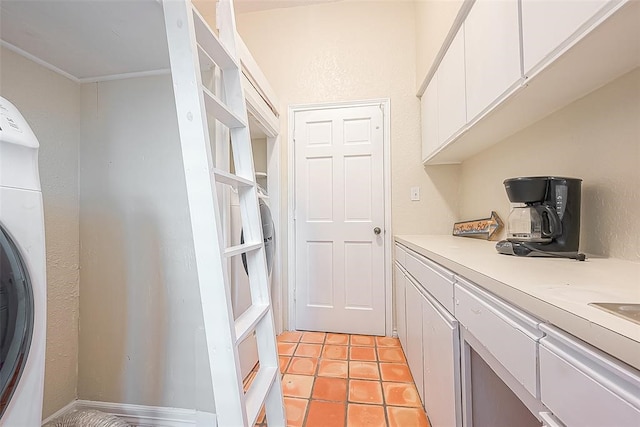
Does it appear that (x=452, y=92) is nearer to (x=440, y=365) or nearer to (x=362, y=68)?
(x=362, y=68)

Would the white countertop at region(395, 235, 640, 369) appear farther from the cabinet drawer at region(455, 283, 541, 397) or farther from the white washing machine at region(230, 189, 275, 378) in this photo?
the white washing machine at region(230, 189, 275, 378)

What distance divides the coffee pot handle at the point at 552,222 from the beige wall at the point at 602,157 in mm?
173

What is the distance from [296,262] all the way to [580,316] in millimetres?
2259

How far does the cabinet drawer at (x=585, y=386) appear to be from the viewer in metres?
0.34

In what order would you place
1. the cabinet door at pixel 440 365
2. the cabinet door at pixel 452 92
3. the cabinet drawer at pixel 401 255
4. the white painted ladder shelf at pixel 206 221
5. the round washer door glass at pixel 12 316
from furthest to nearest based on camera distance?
the cabinet drawer at pixel 401 255
the cabinet door at pixel 452 92
the cabinet door at pixel 440 365
the white painted ladder shelf at pixel 206 221
the round washer door glass at pixel 12 316

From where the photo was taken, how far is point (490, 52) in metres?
1.16

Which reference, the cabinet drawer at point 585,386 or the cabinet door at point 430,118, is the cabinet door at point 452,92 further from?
the cabinet drawer at point 585,386

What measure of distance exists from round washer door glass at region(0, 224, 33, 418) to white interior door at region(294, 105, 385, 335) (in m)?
1.95

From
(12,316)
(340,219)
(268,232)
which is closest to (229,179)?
(12,316)

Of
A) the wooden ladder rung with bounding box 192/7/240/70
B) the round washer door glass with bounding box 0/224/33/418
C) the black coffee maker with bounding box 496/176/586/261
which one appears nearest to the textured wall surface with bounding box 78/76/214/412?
the wooden ladder rung with bounding box 192/7/240/70

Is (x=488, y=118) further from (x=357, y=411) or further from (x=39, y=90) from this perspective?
(x=39, y=90)

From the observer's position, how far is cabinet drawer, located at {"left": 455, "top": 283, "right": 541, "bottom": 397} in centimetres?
53

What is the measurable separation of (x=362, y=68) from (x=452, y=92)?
3.89 feet

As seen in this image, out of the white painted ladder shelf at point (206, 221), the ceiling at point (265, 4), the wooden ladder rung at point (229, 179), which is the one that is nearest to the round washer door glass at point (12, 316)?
the white painted ladder shelf at point (206, 221)
